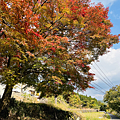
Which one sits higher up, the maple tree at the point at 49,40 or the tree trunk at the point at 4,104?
the maple tree at the point at 49,40

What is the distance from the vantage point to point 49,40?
553 centimetres

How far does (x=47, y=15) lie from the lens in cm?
479

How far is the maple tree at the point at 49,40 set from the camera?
4.50m

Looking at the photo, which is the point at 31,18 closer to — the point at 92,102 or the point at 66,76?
the point at 66,76

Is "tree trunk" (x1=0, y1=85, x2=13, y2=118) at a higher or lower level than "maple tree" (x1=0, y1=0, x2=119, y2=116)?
lower

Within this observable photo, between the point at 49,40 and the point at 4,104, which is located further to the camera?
the point at 4,104

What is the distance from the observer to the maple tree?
177 inches

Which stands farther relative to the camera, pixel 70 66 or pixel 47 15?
pixel 70 66

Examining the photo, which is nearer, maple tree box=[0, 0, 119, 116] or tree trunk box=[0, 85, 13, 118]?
maple tree box=[0, 0, 119, 116]

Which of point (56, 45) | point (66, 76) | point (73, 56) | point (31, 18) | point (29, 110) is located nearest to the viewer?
point (31, 18)

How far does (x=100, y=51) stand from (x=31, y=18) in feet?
17.8

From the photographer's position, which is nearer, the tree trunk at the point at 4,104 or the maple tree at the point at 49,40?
the maple tree at the point at 49,40

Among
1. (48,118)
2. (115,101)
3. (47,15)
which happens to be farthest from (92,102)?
(47,15)

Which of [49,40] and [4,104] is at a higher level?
[49,40]
